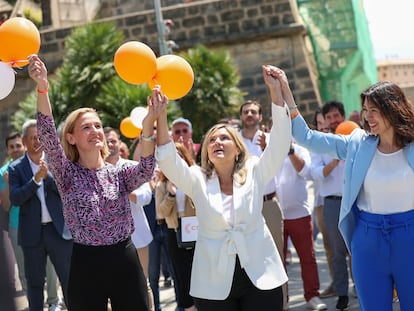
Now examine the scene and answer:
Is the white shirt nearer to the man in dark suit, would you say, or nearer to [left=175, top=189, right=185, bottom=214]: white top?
the man in dark suit

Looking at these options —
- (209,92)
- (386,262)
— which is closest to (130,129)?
(386,262)

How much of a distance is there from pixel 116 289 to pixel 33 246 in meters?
2.66

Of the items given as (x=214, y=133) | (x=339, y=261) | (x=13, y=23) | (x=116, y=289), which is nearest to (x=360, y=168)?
(x=214, y=133)

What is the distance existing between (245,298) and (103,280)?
829mm

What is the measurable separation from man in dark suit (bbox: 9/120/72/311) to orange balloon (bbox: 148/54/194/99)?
251cm

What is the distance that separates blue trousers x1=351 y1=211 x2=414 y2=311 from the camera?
13.7ft

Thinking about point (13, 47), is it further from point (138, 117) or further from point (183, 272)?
point (138, 117)

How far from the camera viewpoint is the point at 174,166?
432 centimetres

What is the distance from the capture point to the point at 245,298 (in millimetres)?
4273

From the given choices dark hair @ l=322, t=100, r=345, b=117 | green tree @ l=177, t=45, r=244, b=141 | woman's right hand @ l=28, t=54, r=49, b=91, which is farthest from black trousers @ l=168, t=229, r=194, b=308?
green tree @ l=177, t=45, r=244, b=141

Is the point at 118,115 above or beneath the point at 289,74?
beneath

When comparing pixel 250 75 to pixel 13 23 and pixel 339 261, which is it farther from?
pixel 13 23

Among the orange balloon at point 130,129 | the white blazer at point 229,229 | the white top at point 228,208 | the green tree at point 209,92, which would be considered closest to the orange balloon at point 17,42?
the white blazer at point 229,229

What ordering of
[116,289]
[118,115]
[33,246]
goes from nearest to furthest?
[116,289], [33,246], [118,115]
